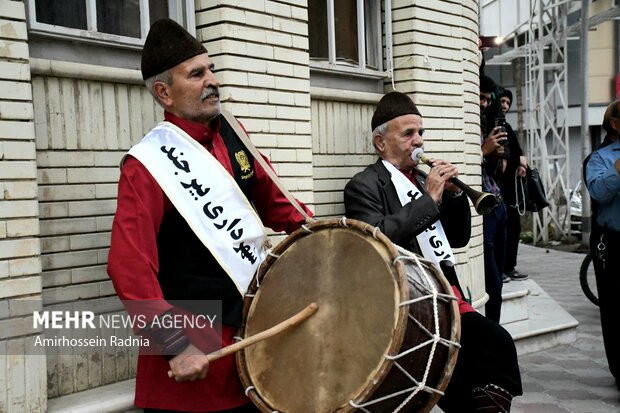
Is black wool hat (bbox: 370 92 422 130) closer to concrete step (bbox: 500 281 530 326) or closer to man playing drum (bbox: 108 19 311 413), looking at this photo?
man playing drum (bbox: 108 19 311 413)

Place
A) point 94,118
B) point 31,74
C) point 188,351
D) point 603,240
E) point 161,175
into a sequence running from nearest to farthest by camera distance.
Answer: point 188,351
point 161,175
point 31,74
point 94,118
point 603,240

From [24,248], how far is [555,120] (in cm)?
1533

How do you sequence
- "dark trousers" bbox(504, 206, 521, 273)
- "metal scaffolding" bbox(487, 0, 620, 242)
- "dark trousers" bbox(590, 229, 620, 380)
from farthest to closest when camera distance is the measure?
"metal scaffolding" bbox(487, 0, 620, 242) < "dark trousers" bbox(504, 206, 521, 273) < "dark trousers" bbox(590, 229, 620, 380)

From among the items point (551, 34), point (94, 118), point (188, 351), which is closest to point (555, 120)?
point (551, 34)

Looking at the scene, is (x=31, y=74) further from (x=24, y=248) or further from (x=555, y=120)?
(x=555, y=120)

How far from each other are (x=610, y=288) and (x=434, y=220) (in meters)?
2.39

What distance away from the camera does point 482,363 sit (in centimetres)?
391

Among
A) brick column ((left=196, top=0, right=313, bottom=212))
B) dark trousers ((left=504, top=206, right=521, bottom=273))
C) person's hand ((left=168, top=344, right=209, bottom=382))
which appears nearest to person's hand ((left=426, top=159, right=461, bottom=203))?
brick column ((left=196, top=0, right=313, bottom=212))

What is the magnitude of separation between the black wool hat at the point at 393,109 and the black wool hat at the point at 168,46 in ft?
5.15

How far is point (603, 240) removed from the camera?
5621 mm

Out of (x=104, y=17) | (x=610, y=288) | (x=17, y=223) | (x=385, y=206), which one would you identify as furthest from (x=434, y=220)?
(x=610, y=288)

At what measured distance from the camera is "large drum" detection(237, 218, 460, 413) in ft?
9.31

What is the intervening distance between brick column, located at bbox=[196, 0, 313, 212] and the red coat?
134cm

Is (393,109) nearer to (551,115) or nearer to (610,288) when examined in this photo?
(610,288)
